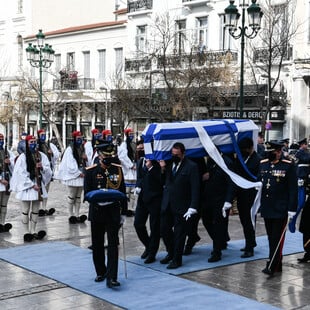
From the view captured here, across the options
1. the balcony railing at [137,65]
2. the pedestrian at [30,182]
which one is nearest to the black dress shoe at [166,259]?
the pedestrian at [30,182]

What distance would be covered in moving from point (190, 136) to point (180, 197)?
4.41 ft

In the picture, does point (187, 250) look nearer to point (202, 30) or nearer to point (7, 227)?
point (7, 227)

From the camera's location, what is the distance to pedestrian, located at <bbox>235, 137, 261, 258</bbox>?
9961mm

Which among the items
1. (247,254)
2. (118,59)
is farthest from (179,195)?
(118,59)

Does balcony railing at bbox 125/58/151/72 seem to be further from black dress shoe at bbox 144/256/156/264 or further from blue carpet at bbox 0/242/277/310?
black dress shoe at bbox 144/256/156/264

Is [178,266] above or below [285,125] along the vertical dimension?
below

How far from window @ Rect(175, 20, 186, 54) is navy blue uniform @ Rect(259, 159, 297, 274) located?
72.0 ft

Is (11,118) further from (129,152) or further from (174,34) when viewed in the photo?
(129,152)

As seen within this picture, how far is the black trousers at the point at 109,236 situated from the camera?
8.13 meters

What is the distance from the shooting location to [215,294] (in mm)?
7969

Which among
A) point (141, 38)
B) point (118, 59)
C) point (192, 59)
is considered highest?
point (141, 38)

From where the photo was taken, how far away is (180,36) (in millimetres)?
32812

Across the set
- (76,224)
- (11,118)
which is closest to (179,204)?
(76,224)

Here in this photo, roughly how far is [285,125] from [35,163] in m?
20.8
